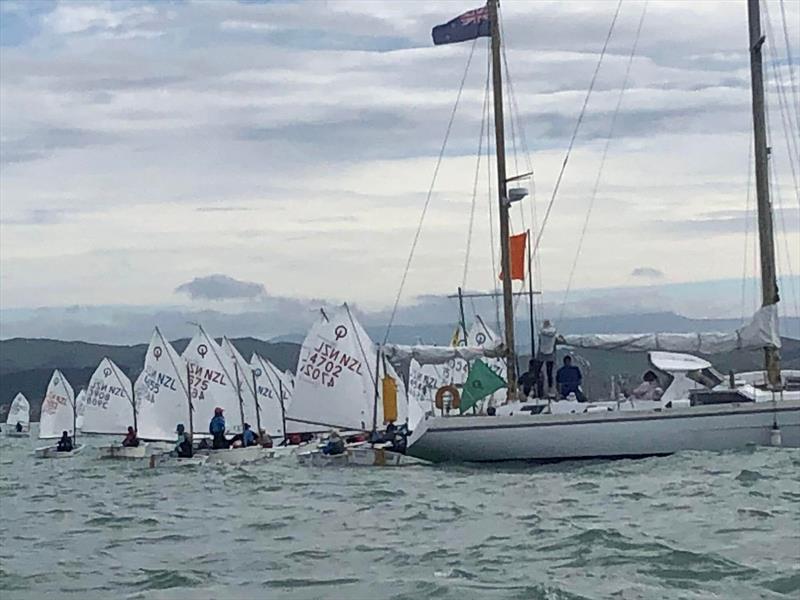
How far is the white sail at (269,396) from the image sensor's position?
53812mm

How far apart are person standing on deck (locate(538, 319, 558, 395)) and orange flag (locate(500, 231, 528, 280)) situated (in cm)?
373

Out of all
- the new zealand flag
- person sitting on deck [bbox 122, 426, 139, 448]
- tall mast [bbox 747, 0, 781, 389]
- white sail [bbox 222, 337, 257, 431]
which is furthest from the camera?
white sail [bbox 222, 337, 257, 431]

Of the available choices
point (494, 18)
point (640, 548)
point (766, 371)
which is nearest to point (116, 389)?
point (494, 18)

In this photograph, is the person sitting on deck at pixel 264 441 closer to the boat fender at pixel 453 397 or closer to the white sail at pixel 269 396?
the white sail at pixel 269 396

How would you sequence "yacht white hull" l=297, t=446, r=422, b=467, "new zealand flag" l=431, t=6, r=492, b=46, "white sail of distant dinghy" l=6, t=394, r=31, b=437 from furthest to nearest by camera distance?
1. "white sail of distant dinghy" l=6, t=394, r=31, b=437
2. "new zealand flag" l=431, t=6, r=492, b=46
3. "yacht white hull" l=297, t=446, r=422, b=467

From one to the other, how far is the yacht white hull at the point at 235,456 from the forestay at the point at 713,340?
10.6 m

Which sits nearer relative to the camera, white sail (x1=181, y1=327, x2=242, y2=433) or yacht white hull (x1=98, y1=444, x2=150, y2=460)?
yacht white hull (x1=98, y1=444, x2=150, y2=460)

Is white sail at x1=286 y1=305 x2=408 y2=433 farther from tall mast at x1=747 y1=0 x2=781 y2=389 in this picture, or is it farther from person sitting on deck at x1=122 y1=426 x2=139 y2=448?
tall mast at x1=747 y1=0 x2=781 y2=389

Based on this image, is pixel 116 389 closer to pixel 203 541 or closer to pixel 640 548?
pixel 203 541

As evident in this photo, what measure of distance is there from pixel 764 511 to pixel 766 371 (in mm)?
11785

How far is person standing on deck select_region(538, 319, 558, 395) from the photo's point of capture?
3316 centimetres

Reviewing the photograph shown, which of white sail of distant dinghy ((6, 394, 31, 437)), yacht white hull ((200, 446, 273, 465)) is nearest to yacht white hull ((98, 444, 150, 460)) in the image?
yacht white hull ((200, 446, 273, 465))

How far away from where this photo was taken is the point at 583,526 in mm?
20734

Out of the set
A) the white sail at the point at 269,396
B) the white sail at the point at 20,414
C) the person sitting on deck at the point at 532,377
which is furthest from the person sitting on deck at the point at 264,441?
the white sail at the point at 20,414
